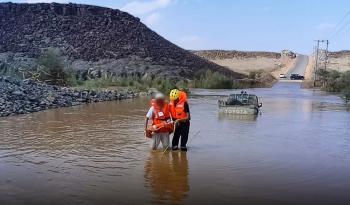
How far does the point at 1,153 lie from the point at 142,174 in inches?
161

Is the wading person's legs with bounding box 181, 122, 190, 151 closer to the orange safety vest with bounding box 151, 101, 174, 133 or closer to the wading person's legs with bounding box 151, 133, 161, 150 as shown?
the orange safety vest with bounding box 151, 101, 174, 133

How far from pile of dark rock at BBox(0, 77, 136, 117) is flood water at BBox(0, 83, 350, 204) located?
4757 millimetres

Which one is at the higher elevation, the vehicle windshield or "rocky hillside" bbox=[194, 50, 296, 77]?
"rocky hillside" bbox=[194, 50, 296, 77]

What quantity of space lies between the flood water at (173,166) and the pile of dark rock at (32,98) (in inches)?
187

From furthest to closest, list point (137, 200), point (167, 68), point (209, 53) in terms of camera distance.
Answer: point (209, 53)
point (167, 68)
point (137, 200)

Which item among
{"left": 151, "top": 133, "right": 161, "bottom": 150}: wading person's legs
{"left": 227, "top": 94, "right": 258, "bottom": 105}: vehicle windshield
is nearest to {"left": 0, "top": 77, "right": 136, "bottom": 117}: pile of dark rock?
{"left": 227, "top": 94, "right": 258, "bottom": 105}: vehicle windshield

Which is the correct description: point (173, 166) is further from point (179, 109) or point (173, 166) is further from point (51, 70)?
point (51, 70)

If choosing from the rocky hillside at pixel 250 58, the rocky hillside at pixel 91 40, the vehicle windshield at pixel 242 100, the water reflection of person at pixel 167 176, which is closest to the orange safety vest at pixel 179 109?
the water reflection of person at pixel 167 176

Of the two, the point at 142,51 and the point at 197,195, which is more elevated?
the point at 142,51

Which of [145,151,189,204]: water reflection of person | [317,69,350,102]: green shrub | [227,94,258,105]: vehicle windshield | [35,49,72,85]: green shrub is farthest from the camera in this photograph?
[317,69,350,102]: green shrub

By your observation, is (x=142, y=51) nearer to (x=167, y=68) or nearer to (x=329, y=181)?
(x=167, y=68)

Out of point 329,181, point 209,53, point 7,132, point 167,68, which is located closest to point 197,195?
point 329,181

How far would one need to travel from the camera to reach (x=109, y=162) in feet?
36.1

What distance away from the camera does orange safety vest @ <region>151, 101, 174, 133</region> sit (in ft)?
38.9
